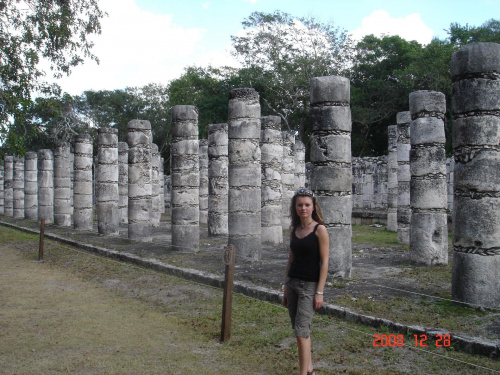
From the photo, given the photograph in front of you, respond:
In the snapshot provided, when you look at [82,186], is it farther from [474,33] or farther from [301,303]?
[474,33]

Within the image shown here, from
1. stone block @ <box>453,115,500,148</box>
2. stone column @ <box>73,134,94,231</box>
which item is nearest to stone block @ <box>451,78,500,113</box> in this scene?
stone block @ <box>453,115,500,148</box>

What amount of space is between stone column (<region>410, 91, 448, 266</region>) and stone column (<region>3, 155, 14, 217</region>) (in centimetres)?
2100

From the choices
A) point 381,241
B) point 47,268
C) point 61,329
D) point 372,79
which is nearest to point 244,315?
point 61,329

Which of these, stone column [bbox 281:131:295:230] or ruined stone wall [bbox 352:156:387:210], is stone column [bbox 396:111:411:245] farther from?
ruined stone wall [bbox 352:156:387:210]

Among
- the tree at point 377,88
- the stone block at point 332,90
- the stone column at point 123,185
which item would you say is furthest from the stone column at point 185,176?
the tree at point 377,88

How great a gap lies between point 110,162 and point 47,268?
21.1ft

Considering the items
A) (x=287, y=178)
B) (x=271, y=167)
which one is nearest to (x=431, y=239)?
(x=271, y=167)

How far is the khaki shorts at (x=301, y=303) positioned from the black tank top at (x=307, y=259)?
5 centimetres

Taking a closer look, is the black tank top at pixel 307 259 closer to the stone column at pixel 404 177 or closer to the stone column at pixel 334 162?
the stone column at pixel 334 162

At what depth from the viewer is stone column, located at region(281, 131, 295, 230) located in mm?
16469

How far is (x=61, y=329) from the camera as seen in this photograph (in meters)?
5.91

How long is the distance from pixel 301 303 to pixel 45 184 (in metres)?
18.8

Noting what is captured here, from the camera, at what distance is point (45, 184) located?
21.0m

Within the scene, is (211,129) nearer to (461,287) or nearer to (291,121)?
(461,287)
